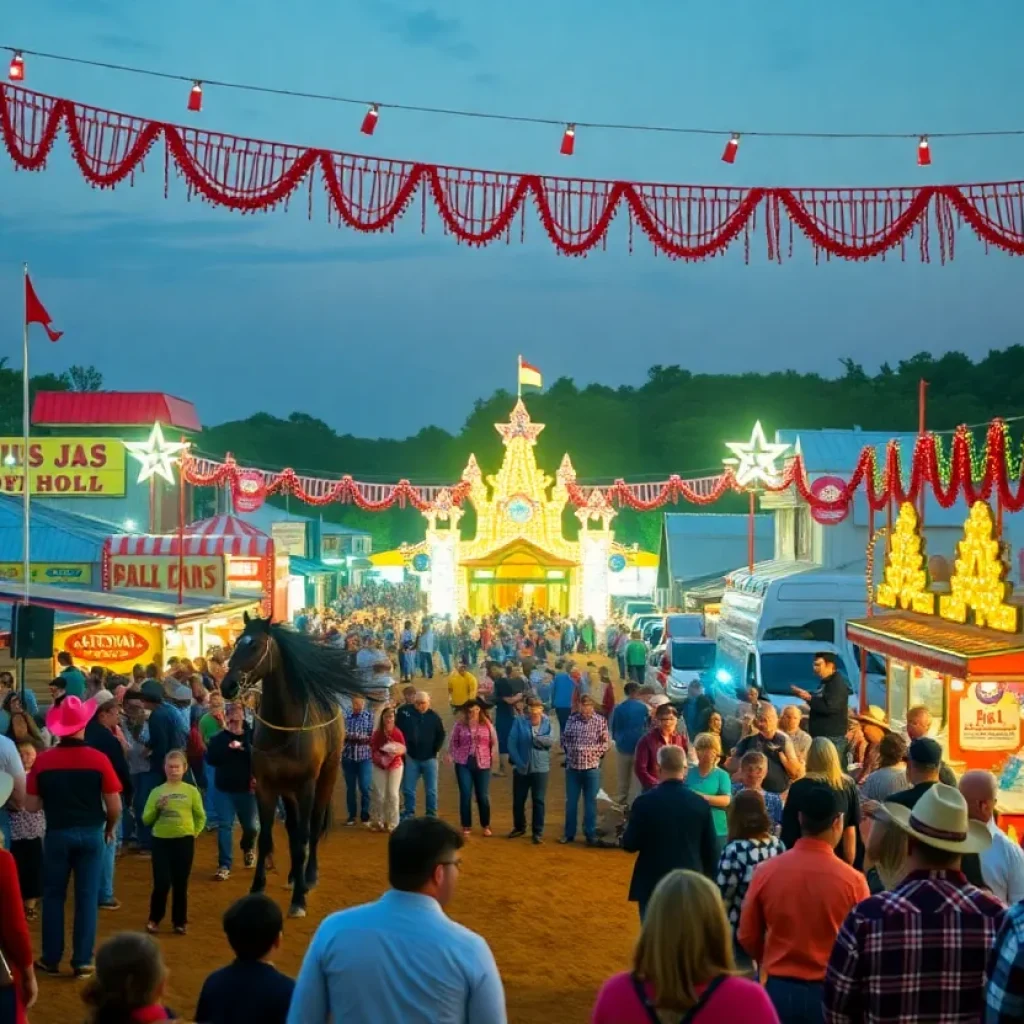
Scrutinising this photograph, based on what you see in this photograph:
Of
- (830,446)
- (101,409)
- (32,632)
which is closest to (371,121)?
(32,632)

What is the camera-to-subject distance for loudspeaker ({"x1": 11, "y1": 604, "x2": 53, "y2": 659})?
1992 centimetres

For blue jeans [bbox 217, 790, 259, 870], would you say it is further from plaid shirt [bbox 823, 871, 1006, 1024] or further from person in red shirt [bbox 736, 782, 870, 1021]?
plaid shirt [bbox 823, 871, 1006, 1024]

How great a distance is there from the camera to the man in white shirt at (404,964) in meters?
4.56

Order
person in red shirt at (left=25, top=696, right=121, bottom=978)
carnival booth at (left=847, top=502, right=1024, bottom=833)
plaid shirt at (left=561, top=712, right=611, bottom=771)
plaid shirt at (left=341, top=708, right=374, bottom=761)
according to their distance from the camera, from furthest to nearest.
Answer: plaid shirt at (left=341, top=708, right=374, bottom=761), plaid shirt at (left=561, top=712, right=611, bottom=771), carnival booth at (left=847, top=502, right=1024, bottom=833), person in red shirt at (left=25, top=696, right=121, bottom=978)

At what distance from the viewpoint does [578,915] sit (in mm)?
12820

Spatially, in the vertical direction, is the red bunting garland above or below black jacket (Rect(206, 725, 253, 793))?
above

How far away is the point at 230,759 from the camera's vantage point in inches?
533

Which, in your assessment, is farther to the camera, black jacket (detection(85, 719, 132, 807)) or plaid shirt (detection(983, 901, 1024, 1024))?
black jacket (detection(85, 719, 132, 807))

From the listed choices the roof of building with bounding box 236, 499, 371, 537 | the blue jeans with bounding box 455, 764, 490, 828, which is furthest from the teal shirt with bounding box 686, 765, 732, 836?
the roof of building with bounding box 236, 499, 371, 537

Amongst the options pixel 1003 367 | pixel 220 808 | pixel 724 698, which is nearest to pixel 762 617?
pixel 724 698

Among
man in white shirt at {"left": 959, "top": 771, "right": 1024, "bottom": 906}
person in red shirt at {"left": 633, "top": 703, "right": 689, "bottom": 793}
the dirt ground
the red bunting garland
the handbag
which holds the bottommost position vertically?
the dirt ground

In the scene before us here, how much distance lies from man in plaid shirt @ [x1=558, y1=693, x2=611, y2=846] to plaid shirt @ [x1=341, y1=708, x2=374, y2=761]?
7.42 ft

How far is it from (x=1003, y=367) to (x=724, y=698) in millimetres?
80478

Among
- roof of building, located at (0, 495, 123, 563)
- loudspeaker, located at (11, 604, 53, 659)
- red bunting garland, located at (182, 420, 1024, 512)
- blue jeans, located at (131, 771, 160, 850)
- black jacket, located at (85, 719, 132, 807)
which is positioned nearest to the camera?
black jacket, located at (85, 719, 132, 807)
